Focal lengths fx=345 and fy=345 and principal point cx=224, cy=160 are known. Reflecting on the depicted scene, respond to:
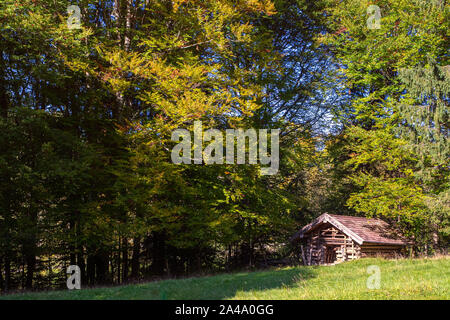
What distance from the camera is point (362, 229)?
2191 cm

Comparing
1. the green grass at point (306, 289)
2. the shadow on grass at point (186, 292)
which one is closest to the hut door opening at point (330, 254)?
the green grass at point (306, 289)

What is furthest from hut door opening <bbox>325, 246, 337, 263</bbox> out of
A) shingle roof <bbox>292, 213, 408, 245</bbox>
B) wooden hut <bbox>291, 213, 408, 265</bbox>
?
shingle roof <bbox>292, 213, 408, 245</bbox>

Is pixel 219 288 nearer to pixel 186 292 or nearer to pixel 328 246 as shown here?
pixel 186 292

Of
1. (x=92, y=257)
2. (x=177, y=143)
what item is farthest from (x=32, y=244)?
(x=177, y=143)

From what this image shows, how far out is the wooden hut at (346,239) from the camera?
69.2 feet

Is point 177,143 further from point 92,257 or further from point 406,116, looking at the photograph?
point 406,116

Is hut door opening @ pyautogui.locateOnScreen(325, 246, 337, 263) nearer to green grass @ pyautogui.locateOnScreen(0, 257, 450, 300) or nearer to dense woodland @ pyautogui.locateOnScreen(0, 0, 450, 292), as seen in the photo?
dense woodland @ pyautogui.locateOnScreen(0, 0, 450, 292)

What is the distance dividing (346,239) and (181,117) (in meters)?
14.3

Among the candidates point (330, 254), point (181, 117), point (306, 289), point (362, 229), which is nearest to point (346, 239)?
point (362, 229)

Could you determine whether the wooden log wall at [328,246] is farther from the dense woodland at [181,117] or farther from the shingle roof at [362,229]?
the dense woodland at [181,117]

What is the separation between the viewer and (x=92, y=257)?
56.2 ft

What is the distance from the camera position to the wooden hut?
21094 millimetres

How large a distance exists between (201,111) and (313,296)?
300 inches

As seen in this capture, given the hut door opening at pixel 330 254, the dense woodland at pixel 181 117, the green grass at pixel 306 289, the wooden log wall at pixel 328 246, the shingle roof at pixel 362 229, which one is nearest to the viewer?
the green grass at pixel 306 289
